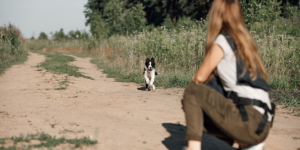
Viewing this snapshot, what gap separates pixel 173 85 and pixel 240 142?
623cm

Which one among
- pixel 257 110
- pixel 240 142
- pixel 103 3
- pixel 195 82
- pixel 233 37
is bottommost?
pixel 240 142

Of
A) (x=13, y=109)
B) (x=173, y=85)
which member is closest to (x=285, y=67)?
(x=173, y=85)

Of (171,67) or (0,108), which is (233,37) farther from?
(171,67)

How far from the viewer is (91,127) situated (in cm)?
396

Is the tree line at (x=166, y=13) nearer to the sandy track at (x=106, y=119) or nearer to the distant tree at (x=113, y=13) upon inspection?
the distant tree at (x=113, y=13)

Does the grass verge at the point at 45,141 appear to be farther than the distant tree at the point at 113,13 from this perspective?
No

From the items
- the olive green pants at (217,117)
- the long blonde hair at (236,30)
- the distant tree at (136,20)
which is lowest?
the olive green pants at (217,117)

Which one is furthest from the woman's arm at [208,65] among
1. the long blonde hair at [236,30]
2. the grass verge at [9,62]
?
the grass verge at [9,62]

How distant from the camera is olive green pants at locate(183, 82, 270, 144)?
2342 millimetres

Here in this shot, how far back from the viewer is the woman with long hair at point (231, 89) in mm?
2355

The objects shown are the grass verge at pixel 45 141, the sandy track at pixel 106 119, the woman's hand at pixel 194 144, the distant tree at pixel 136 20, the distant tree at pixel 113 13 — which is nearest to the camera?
the woman's hand at pixel 194 144

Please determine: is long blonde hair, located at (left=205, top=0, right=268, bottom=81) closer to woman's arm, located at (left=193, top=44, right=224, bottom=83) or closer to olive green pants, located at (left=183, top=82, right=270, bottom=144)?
woman's arm, located at (left=193, top=44, right=224, bottom=83)

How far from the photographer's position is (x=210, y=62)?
2.46 m

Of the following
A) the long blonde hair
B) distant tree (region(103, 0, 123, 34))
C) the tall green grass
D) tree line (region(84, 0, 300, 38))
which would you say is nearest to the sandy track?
the long blonde hair
